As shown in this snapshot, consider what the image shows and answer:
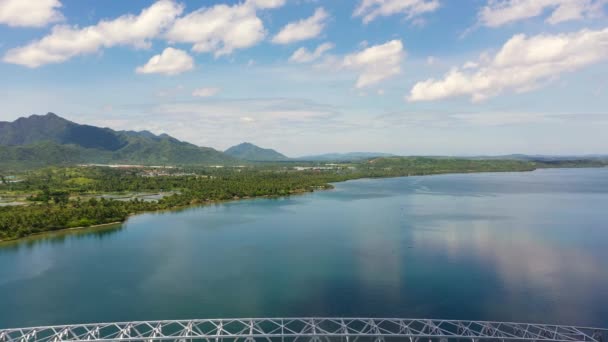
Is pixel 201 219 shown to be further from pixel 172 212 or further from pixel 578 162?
pixel 578 162

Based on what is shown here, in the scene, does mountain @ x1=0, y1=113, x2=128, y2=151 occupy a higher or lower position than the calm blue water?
higher

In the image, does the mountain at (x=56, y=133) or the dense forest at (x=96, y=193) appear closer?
the dense forest at (x=96, y=193)

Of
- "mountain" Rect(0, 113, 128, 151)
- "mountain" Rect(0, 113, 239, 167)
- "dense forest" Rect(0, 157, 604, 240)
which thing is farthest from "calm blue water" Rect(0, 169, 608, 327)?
"mountain" Rect(0, 113, 128, 151)

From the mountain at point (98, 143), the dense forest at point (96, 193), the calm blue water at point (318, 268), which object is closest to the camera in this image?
the calm blue water at point (318, 268)

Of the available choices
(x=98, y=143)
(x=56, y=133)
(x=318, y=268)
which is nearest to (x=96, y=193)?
(x=318, y=268)

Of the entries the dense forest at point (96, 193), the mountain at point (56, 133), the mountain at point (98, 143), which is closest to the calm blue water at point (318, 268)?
the dense forest at point (96, 193)

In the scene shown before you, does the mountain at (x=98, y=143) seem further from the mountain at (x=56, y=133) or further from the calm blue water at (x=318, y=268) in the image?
the calm blue water at (x=318, y=268)

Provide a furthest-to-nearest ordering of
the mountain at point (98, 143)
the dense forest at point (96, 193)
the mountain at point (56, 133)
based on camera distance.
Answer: the mountain at point (56, 133) → the mountain at point (98, 143) → the dense forest at point (96, 193)

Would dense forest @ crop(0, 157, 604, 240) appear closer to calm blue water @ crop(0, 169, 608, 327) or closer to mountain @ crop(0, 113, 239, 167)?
calm blue water @ crop(0, 169, 608, 327)
